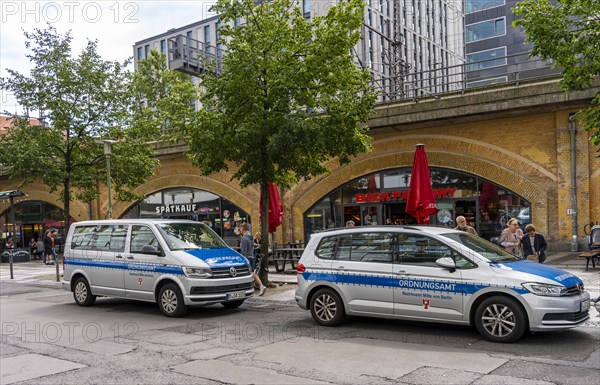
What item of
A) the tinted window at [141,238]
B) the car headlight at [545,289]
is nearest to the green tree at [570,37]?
the car headlight at [545,289]

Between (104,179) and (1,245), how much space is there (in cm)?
1854

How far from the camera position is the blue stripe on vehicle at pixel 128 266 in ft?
36.2

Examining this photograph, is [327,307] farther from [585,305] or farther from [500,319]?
[585,305]

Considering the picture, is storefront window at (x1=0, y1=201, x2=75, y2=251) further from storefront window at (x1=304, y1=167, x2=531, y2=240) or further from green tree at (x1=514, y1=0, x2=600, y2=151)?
green tree at (x1=514, y1=0, x2=600, y2=151)

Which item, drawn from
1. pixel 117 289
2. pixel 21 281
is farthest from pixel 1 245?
pixel 117 289

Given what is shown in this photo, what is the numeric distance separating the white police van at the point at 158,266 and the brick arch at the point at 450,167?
36.0 feet

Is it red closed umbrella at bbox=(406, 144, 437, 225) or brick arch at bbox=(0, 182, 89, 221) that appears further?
brick arch at bbox=(0, 182, 89, 221)

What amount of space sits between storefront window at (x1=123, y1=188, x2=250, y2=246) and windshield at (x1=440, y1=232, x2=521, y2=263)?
17902 millimetres

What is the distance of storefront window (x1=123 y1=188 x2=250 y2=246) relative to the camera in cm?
2739

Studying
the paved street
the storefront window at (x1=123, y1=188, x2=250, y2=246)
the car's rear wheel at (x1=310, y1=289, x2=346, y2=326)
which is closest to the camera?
the paved street

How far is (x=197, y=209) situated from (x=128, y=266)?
17.1m

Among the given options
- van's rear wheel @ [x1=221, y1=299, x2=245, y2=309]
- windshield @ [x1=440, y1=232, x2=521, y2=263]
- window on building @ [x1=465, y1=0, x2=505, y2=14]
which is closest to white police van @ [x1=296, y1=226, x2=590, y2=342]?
windshield @ [x1=440, y1=232, x2=521, y2=263]

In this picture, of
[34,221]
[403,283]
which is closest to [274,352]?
[403,283]

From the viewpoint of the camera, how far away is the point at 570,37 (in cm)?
1051
